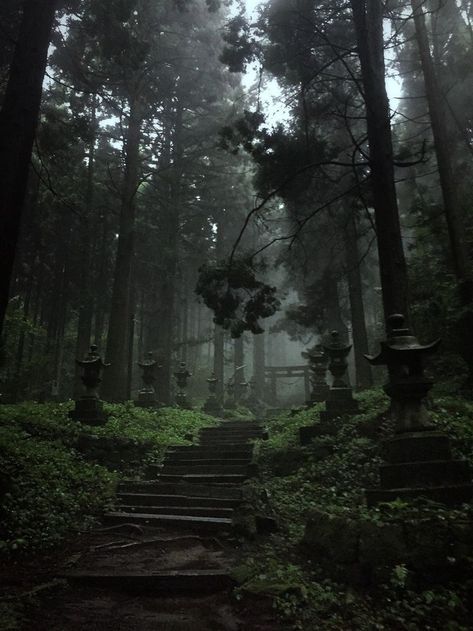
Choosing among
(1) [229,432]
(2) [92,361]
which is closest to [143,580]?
(2) [92,361]

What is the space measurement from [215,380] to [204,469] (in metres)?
11.1

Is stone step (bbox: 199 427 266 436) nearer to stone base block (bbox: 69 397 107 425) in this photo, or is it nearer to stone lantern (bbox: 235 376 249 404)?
stone base block (bbox: 69 397 107 425)

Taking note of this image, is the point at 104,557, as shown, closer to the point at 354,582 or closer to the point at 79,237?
the point at 354,582

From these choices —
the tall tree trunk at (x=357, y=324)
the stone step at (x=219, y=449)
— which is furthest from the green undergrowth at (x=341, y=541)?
the tall tree trunk at (x=357, y=324)

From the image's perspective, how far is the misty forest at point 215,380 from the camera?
392 cm

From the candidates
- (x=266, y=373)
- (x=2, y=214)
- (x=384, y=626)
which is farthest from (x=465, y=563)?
(x=266, y=373)

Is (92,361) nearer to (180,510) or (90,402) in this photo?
(90,402)

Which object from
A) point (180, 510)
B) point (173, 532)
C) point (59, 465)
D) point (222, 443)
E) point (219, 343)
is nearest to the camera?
point (173, 532)

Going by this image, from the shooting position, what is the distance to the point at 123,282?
1454 centimetres

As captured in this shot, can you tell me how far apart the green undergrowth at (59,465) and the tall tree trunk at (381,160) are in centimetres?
586

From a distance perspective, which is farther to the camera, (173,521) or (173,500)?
(173,500)

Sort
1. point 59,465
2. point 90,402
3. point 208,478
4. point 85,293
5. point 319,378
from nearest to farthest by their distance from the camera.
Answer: point 59,465 < point 208,478 < point 90,402 < point 319,378 < point 85,293

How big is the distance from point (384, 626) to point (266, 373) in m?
29.1

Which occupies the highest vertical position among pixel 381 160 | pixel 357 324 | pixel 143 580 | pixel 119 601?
pixel 381 160
